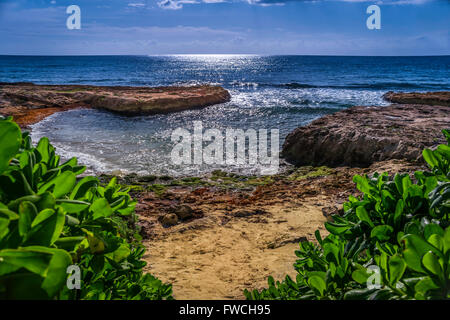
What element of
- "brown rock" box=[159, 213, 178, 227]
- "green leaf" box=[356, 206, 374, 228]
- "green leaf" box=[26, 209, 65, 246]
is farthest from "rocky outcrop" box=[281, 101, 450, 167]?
"green leaf" box=[26, 209, 65, 246]

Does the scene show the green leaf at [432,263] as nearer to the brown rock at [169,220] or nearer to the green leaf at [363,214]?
the green leaf at [363,214]

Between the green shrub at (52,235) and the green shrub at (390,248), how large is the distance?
519mm

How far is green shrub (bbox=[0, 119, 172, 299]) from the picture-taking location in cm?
72

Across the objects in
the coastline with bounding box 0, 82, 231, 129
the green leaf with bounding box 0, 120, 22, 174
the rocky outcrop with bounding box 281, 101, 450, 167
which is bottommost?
the rocky outcrop with bounding box 281, 101, 450, 167

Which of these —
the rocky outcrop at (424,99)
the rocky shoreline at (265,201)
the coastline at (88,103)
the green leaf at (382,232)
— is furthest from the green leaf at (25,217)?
the rocky outcrop at (424,99)

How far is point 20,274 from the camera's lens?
0.72 meters

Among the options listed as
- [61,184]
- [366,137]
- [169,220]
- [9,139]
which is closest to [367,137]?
[366,137]

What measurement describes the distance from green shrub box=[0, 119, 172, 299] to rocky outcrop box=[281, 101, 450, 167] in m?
8.20

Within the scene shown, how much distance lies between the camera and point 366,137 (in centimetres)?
965

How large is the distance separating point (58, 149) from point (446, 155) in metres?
13.1

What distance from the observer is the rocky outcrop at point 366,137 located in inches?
353

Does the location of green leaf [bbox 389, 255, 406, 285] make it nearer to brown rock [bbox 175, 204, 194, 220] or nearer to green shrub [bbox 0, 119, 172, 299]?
green shrub [bbox 0, 119, 172, 299]
